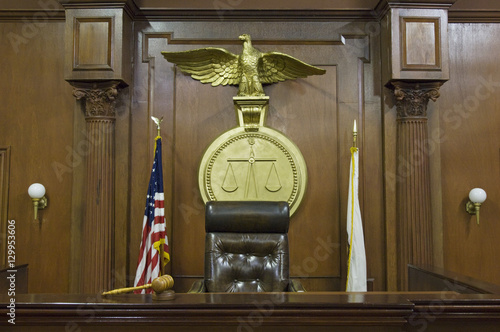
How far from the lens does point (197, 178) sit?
4027mm

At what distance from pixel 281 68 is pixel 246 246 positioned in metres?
1.57

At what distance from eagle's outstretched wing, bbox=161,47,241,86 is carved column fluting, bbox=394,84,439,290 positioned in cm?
134

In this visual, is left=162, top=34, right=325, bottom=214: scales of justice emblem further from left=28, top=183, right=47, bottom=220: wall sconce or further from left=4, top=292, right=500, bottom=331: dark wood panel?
left=4, top=292, right=500, bottom=331: dark wood panel

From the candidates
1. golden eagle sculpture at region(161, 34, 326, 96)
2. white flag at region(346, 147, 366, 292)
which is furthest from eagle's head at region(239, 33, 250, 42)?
white flag at region(346, 147, 366, 292)

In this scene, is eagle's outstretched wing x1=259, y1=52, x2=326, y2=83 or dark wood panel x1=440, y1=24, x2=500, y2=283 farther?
dark wood panel x1=440, y1=24, x2=500, y2=283

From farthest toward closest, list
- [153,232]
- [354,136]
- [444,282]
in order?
[354,136]
[153,232]
[444,282]

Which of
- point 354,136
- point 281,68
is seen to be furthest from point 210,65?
point 354,136

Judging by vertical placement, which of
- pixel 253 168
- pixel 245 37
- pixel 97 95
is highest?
pixel 245 37

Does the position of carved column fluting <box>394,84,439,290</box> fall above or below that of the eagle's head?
below

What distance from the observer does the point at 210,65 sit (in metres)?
4.05

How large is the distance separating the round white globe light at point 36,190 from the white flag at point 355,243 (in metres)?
2.47

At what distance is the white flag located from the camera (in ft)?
12.3

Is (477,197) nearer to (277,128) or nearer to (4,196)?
(277,128)

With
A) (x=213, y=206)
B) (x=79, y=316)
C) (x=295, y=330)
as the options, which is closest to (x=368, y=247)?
(x=213, y=206)
